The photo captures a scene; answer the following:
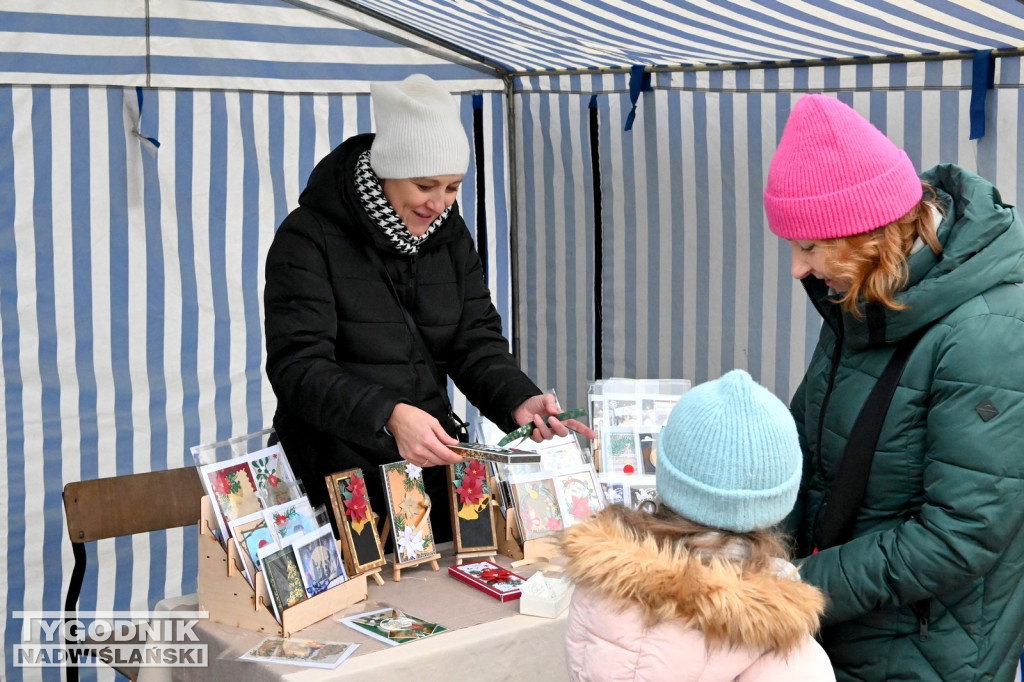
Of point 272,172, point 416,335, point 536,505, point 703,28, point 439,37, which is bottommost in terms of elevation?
point 536,505

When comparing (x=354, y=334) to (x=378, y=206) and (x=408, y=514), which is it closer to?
(x=378, y=206)

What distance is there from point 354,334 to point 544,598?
2.61ft

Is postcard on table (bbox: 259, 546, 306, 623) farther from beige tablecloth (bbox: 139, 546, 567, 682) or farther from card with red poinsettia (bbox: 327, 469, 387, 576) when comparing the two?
card with red poinsettia (bbox: 327, 469, 387, 576)

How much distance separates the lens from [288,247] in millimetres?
2520

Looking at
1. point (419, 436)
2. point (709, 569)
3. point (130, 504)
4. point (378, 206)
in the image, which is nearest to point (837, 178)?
point (709, 569)

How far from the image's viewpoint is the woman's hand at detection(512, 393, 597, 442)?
8.70 ft

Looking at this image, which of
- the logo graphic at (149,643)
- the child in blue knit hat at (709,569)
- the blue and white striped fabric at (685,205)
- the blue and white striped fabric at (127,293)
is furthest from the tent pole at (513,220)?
the child in blue knit hat at (709,569)

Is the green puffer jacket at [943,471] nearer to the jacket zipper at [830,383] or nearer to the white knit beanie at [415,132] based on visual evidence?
the jacket zipper at [830,383]

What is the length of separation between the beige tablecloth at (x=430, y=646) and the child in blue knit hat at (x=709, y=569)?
2.30 ft

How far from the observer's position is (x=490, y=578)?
2.56 meters

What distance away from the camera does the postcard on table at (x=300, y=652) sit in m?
2.12

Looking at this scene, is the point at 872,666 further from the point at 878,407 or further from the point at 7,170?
the point at 7,170

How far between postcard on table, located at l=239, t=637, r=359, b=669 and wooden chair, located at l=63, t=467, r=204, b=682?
845mm

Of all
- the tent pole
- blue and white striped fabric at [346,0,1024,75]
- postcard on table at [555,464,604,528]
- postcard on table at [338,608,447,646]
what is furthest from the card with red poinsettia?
the tent pole
